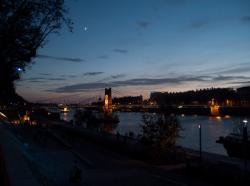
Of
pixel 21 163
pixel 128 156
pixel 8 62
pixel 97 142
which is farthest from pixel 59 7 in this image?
pixel 97 142

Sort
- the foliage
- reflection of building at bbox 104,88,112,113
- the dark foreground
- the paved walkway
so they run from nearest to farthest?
1. the paved walkway
2. the dark foreground
3. the foliage
4. reflection of building at bbox 104,88,112,113

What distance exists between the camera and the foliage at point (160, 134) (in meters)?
28.5

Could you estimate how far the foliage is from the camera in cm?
2853

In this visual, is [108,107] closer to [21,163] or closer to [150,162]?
[150,162]

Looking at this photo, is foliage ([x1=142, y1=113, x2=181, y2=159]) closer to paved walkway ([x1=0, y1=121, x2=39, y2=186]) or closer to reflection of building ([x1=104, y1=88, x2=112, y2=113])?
paved walkway ([x1=0, y1=121, x2=39, y2=186])

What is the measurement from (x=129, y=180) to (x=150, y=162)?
6672 mm

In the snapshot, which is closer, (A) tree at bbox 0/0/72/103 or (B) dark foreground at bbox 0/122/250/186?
(A) tree at bbox 0/0/72/103

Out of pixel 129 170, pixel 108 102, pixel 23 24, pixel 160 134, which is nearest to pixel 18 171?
pixel 23 24

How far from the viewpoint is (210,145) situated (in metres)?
59.9

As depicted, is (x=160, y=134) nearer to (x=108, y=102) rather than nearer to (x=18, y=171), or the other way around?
(x=18, y=171)

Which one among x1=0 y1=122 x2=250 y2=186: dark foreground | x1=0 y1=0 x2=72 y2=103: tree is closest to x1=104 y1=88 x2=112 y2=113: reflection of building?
x1=0 y1=122 x2=250 y2=186: dark foreground

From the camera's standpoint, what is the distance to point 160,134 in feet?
95.5

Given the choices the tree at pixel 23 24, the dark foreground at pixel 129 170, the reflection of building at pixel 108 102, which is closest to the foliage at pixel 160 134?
the dark foreground at pixel 129 170

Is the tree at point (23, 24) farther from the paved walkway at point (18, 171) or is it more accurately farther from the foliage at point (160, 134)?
the foliage at point (160, 134)
